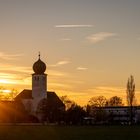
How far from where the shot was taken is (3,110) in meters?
136

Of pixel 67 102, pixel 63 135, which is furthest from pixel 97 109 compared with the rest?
pixel 63 135

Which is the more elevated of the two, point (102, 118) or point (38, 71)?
point (38, 71)

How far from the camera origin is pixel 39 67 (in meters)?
142

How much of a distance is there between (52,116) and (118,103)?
60.6 metres

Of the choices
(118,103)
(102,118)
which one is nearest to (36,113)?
(102,118)

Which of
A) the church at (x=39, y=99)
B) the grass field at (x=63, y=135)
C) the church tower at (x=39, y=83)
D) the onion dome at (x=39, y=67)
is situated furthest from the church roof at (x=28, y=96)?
the grass field at (x=63, y=135)

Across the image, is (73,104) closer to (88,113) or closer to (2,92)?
(88,113)

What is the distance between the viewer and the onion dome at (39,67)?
460ft

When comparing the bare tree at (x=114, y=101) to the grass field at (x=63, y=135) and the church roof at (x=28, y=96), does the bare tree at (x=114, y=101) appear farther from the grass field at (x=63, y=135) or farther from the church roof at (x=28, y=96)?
the grass field at (x=63, y=135)

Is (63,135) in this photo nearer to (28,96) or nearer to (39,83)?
(39,83)

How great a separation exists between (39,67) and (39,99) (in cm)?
1124

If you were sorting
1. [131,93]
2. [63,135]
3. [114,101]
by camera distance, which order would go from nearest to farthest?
[63,135] → [131,93] → [114,101]

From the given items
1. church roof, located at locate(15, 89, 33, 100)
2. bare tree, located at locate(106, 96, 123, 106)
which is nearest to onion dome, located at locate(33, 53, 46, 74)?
church roof, located at locate(15, 89, 33, 100)

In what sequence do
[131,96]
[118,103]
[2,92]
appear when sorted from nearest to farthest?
[2,92] → [131,96] → [118,103]
